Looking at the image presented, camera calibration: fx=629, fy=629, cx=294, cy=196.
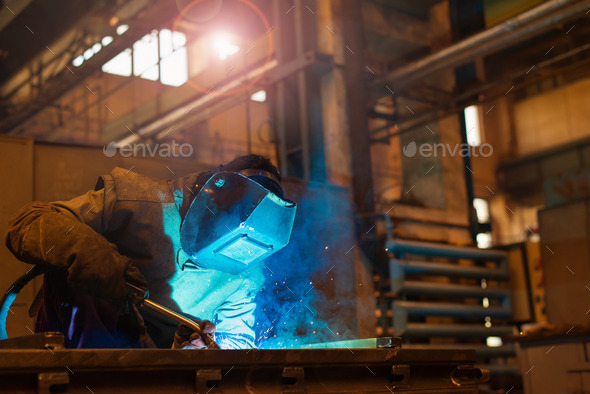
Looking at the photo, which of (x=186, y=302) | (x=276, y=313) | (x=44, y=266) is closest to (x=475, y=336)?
(x=276, y=313)

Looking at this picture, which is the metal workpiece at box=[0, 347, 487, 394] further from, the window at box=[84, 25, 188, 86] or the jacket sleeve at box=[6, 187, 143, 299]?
the window at box=[84, 25, 188, 86]

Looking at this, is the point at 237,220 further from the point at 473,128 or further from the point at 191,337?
the point at 473,128

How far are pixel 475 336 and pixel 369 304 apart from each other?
2677 mm

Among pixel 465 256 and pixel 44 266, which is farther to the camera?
pixel 465 256

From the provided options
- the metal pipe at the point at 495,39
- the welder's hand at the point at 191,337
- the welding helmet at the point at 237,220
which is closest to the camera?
the welder's hand at the point at 191,337

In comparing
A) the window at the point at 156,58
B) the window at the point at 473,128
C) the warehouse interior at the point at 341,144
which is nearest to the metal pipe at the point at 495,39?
the warehouse interior at the point at 341,144

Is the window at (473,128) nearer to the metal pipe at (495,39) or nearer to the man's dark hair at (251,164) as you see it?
the metal pipe at (495,39)

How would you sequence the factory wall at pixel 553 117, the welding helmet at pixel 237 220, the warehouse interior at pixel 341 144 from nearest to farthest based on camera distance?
1. the welding helmet at pixel 237 220
2. the warehouse interior at pixel 341 144
3. the factory wall at pixel 553 117

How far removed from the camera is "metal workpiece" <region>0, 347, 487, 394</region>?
1387mm

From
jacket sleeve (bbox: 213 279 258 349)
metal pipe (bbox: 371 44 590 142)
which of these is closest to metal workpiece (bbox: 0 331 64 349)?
jacket sleeve (bbox: 213 279 258 349)

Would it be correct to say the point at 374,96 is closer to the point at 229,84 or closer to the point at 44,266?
the point at 229,84

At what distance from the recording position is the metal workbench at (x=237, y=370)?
138 cm

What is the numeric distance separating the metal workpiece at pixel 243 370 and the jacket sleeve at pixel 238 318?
86cm

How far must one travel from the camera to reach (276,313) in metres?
3.23
